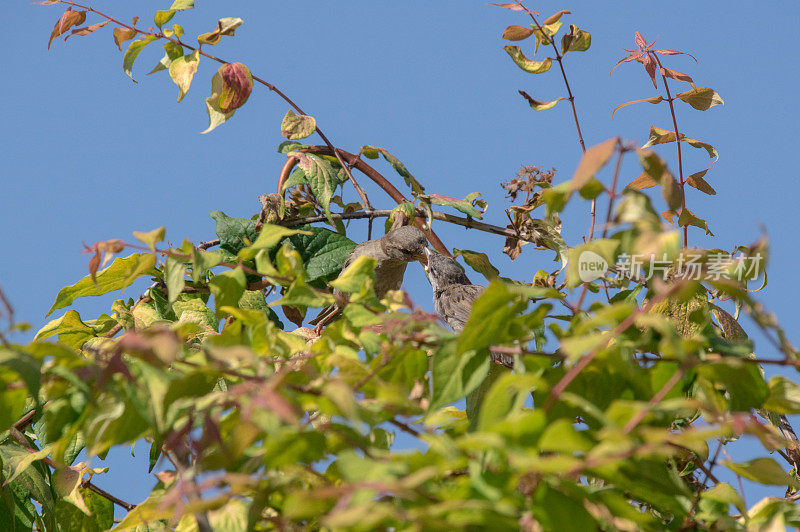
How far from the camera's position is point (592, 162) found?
39.4 inches

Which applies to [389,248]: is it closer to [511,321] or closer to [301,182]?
[301,182]

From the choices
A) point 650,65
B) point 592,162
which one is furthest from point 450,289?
point 592,162

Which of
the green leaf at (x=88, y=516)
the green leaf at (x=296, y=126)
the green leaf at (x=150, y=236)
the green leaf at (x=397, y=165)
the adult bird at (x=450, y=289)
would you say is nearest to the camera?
the green leaf at (x=150, y=236)

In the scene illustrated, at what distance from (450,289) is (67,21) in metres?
1.83

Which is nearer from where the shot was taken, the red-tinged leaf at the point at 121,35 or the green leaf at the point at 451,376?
the green leaf at the point at 451,376

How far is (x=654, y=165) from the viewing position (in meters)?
1.09

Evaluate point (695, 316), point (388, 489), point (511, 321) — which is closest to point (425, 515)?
point (388, 489)

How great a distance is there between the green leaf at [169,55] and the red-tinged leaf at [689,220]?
1.68m

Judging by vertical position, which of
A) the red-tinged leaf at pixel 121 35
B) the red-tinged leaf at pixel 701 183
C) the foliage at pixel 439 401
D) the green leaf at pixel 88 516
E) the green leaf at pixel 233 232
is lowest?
the green leaf at pixel 88 516

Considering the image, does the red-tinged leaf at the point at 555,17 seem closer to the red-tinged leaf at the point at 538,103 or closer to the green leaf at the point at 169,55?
the red-tinged leaf at the point at 538,103

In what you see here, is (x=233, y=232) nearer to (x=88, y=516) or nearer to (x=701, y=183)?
(x=88, y=516)

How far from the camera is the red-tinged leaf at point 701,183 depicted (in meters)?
2.39

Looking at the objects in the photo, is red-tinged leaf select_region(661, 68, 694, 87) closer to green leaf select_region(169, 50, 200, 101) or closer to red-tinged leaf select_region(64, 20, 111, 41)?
green leaf select_region(169, 50, 200, 101)

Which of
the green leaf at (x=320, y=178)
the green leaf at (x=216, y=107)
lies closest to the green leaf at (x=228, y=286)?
the green leaf at (x=216, y=107)
